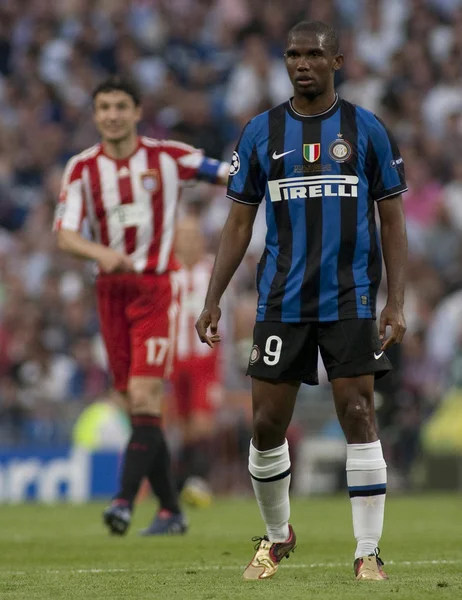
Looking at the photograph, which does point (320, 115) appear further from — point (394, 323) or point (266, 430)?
point (266, 430)

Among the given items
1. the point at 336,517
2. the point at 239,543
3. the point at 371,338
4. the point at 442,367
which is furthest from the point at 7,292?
the point at 371,338

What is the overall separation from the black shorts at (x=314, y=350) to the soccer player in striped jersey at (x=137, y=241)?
8.47ft

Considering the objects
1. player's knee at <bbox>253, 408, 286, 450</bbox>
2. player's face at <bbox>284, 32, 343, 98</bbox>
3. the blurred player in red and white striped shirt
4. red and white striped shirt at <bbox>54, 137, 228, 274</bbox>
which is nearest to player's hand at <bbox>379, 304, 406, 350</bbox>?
player's knee at <bbox>253, 408, 286, 450</bbox>

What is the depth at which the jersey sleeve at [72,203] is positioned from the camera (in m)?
8.13

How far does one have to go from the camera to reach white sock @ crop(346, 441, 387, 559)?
5402mm

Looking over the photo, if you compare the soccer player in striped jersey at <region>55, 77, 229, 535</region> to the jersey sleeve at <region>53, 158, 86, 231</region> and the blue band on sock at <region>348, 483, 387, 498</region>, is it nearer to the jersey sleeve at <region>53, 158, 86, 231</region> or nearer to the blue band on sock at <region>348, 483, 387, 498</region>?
the jersey sleeve at <region>53, 158, 86, 231</region>

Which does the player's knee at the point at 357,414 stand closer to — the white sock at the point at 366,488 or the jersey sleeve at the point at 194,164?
the white sock at the point at 366,488

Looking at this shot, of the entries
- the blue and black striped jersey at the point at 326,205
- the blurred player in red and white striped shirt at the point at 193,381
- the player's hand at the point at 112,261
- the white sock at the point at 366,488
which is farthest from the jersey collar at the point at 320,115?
the blurred player in red and white striped shirt at the point at 193,381

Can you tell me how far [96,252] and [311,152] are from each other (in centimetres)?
250

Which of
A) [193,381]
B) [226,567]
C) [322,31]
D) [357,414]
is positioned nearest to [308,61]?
[322,31]

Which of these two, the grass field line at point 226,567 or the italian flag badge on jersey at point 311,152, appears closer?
the italian flag badge on jersey at point 311,152

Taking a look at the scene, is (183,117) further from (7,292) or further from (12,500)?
(12,500)

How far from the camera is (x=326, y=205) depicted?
550cm

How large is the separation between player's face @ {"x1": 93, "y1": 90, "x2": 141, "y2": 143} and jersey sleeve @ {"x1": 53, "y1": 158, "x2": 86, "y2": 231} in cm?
27
